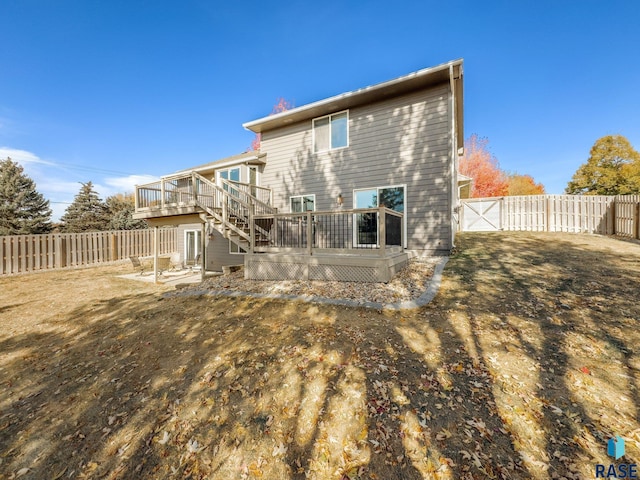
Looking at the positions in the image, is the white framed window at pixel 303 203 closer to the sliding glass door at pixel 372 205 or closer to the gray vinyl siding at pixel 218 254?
the sliding glass door at pixel 372 205

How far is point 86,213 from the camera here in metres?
26.8

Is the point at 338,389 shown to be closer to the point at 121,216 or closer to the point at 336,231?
the point at 336,231

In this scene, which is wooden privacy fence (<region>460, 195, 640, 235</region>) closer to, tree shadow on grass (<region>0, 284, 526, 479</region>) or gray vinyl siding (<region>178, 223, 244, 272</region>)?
tree shadow on grass (<region>0, 284, 526, 479</region>)

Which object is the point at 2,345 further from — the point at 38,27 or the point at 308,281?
the point at 38,27

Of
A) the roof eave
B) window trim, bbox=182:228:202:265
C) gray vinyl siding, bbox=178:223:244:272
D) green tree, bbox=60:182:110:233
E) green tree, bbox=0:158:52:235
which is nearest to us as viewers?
the roof eave

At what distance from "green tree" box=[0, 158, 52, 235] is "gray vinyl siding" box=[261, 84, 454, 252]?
2718cm

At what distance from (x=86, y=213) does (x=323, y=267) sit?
A: 3168cm

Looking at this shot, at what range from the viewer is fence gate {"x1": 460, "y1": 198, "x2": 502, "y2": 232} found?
15.9m

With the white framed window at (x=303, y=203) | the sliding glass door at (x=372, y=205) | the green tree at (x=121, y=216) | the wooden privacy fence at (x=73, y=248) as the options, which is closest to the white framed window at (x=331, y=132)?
the white framed window at (x=303, y=203)

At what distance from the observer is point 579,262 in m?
7.18

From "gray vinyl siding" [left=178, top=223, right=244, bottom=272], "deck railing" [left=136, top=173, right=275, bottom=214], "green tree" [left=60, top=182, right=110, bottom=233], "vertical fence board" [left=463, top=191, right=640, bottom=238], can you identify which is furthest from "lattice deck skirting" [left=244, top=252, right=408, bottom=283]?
"green tree" [left=60, top=182, right=110, bottom=233]

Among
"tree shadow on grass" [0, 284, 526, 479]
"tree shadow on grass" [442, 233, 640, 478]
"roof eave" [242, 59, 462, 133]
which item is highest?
"roof eave" [242, 59, 462, 133]

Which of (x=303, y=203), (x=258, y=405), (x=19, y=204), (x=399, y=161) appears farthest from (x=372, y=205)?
(x=19, y=204)

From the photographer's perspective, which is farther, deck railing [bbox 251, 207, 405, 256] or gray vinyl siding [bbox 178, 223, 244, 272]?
gray vinyl siding [bbox 178, 223, 244, 272]
